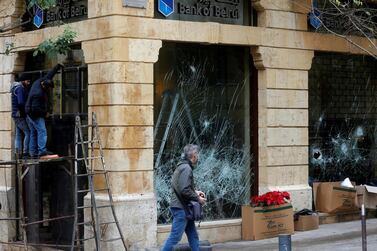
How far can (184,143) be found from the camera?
14.1 m

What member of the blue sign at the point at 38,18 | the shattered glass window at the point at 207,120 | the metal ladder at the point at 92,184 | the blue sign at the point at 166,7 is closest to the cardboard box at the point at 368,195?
the metal ladder at the point at 92,184

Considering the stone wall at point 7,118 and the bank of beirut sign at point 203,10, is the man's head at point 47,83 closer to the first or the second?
the stone wall at point 7,118

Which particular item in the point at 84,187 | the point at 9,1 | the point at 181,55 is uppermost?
the point at 9,1

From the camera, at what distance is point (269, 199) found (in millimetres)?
13938

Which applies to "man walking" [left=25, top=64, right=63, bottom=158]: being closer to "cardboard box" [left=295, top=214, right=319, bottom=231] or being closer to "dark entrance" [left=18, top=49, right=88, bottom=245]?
"dark entrance" [left=18, top=49, right=88, bottom=245]

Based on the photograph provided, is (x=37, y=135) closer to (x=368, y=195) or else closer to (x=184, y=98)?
(x=184, y=98)

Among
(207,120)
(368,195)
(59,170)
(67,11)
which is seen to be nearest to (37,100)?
(59,170)

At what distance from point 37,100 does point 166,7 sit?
303cm

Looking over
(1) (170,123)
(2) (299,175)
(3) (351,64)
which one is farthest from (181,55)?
(3) (351,64)

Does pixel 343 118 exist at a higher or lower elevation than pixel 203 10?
lower

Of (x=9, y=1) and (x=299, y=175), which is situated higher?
(x=9, y=1)

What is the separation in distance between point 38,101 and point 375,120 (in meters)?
8.66

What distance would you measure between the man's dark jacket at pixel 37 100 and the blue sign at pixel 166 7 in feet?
7.70

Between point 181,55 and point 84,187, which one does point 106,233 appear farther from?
point 181,55
